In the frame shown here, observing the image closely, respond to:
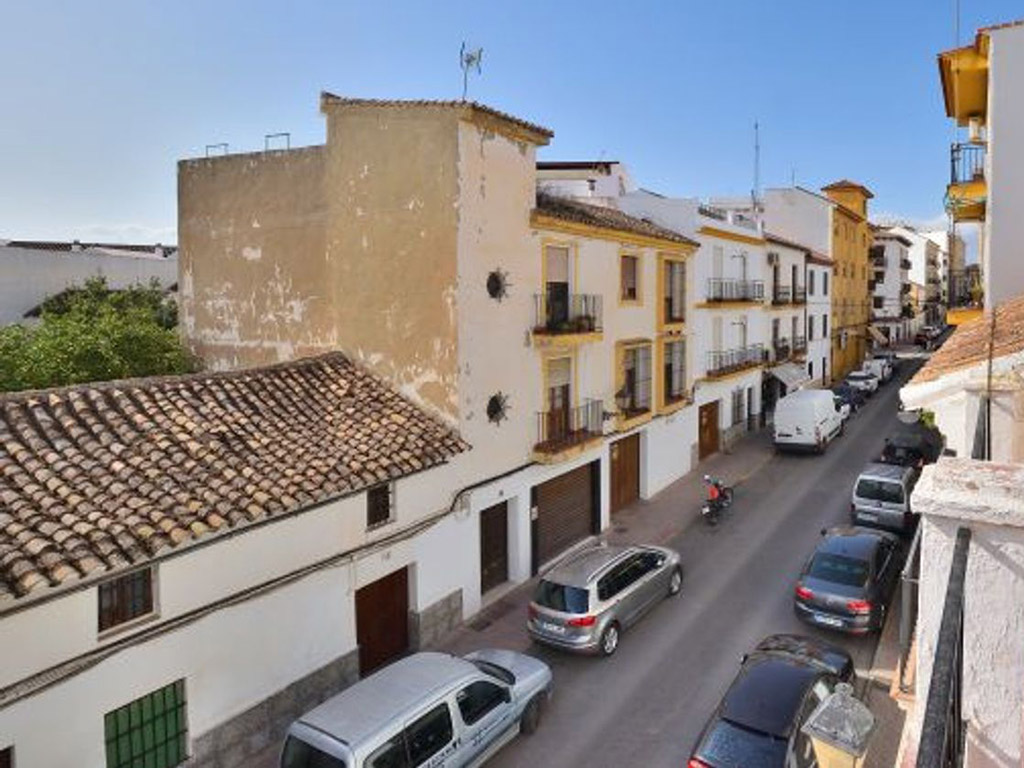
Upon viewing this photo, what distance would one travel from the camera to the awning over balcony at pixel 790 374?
36219 millimetres

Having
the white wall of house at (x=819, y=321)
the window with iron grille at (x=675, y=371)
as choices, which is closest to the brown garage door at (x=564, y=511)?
the window with iron grille at (x=675, y=371)

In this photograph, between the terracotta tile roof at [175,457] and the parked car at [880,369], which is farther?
the parked car at [880,369]

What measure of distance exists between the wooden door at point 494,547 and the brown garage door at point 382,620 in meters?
2.74

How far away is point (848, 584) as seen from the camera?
49.3 ft

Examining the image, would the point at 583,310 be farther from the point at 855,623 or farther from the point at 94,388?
the point at 94,388

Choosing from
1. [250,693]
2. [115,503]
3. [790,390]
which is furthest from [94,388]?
[790,390]

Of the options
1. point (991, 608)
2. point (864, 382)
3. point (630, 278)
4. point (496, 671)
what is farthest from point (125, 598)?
point (864, 382)

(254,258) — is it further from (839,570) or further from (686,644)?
(839,570)

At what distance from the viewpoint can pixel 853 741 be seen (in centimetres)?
348

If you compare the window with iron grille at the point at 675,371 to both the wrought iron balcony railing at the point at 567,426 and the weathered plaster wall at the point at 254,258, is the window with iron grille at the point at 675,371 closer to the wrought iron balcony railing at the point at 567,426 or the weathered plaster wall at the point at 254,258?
the wrought iron balcony railing at the point at 567,426

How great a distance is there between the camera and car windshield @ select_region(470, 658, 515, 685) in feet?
Answer: 39.6

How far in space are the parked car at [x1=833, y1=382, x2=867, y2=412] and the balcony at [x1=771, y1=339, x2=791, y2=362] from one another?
10.7ft

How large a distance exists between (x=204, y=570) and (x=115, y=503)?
155 centimetres

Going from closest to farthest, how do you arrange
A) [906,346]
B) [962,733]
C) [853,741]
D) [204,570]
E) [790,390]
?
[962,733]
[853,741]
[204,570]
[790,390]
[906,346]
